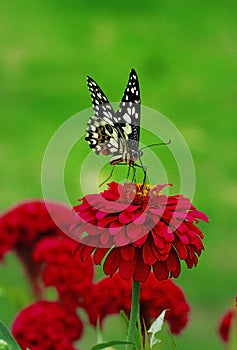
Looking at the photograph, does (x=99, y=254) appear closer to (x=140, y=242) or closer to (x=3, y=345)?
(x=140, y=242)

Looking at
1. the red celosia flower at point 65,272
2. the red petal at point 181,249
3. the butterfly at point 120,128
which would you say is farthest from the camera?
the red celosia flower at point 65,272

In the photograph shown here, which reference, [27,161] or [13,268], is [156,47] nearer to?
[27,161]

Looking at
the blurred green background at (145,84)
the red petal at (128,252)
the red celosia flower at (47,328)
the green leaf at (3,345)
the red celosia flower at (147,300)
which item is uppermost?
the blurred green background at (145,84)

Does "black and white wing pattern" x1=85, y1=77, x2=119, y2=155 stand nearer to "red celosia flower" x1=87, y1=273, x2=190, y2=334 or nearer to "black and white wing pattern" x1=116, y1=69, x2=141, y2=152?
"black and white wing pattern" x1=116, y1=69, x2=141, y2=152

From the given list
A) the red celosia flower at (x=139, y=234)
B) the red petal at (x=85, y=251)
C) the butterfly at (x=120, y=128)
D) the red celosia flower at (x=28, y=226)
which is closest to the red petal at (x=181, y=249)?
the red celosia flower at (x=139, y=234)

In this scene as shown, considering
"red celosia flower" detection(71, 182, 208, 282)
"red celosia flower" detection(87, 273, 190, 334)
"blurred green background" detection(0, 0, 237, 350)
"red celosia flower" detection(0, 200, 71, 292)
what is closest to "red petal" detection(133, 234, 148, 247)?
"red celosia flower" detection(71, 182, 208, 282)

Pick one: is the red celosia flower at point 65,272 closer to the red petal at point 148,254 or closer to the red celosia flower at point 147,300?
the red celosia flower at point 147,300

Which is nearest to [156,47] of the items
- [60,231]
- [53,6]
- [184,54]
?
[184,54]
